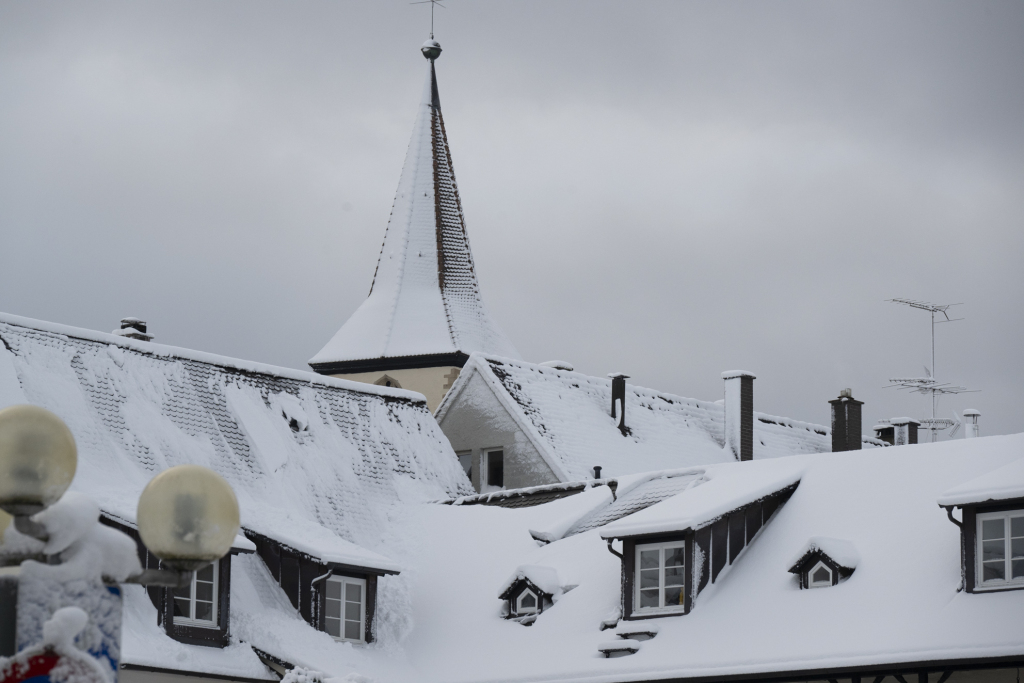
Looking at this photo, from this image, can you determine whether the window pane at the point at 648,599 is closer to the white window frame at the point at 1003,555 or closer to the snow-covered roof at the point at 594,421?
the white window frame at the point at 1003,555

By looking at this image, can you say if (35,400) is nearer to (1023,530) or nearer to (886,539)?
(886,539)

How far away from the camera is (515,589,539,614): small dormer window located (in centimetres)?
2273

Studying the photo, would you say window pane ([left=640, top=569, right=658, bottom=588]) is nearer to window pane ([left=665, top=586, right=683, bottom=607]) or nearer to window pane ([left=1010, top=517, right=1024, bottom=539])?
window pane ([left=665, top=586, right=683, bottom=607])

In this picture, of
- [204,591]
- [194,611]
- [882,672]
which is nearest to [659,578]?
[882,672]

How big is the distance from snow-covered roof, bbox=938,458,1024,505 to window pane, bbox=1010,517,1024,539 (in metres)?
0.42

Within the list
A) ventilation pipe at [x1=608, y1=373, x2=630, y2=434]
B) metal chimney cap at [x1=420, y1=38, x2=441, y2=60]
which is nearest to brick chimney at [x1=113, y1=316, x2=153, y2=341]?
ventilation pipe at [x1=608, y1=373, x2=630, y2=434]

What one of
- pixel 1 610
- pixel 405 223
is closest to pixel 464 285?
pixel 405 223

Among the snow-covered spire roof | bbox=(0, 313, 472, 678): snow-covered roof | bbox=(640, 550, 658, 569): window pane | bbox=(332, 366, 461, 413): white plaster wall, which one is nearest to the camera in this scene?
bbox=(640, 550, 658, 569): window pane

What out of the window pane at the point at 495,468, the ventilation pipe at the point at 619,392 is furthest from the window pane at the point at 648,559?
the ventilation pipe at the point at 619,392

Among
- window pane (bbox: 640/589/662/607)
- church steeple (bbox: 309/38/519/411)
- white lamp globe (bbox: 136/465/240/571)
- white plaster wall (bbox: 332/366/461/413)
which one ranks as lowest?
window pane (bbox: 640/589/662/607)

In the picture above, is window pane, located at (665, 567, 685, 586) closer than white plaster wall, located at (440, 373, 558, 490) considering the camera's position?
Yes

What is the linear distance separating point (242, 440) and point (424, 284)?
22.1m

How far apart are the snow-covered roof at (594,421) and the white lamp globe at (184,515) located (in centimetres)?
2577

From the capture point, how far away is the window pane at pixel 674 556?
68.4 ft
